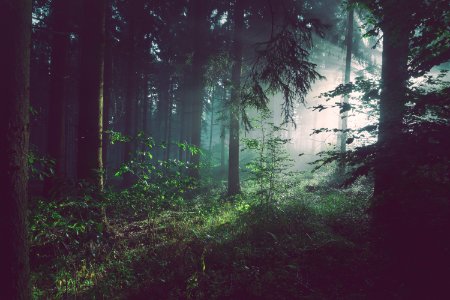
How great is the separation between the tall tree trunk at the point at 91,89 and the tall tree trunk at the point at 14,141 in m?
3.70

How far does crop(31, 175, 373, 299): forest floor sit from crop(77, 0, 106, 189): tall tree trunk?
1497mm

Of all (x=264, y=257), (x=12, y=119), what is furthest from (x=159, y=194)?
(x=12, y=119)

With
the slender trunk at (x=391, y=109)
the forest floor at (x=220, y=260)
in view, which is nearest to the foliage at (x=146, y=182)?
the forest floor at (x=220, y=260)

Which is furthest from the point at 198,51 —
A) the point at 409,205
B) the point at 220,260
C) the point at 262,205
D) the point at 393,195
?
the point at 409,205

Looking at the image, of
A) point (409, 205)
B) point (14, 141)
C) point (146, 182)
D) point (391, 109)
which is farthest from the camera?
point (146, 182)

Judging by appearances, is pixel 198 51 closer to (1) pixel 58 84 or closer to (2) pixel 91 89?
(1) pixel 58 84

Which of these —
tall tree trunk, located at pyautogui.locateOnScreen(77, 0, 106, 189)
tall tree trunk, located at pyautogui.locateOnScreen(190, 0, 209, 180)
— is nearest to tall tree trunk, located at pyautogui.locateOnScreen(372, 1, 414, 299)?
tall tree trunk, located at pyautogui.locateOnScreen(77, 0, 106, 189)

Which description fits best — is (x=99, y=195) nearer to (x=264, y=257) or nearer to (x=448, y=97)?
(x=264, y=257)

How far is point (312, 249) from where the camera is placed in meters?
5.63

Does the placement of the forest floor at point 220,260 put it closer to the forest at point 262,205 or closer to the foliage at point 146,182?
the forest at point 262,205

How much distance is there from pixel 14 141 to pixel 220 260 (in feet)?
14.0

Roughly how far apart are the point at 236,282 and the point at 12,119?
4088mm

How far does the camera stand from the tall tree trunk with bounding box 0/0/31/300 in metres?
2.57

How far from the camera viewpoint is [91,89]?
6.59 metres
